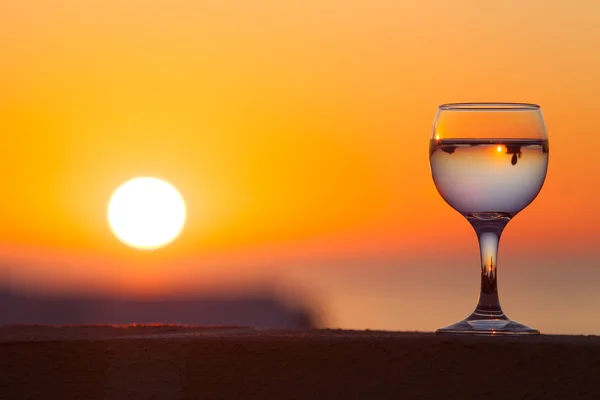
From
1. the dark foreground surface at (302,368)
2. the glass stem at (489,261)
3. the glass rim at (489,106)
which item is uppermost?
the glass rim at (489,106)

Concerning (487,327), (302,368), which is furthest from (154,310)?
(302,368)

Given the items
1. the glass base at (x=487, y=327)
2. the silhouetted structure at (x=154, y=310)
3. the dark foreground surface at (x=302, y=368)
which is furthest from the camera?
the silhouetted structure at (x=154, y=310)

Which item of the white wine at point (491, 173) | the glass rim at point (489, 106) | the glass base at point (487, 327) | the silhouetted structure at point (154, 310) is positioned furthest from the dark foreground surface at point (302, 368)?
the silhouetted structure at point (154, 310)

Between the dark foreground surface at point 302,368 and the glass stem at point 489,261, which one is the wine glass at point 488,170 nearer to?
the glass stem at point 489,261

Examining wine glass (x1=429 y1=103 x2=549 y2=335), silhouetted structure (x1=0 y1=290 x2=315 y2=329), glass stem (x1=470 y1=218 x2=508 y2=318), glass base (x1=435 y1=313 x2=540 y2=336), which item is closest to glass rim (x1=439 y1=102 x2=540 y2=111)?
wine glass (x1=429 y1=103 x2=549 y2=335)

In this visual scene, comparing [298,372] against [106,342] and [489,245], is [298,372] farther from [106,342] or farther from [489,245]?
[489,245]

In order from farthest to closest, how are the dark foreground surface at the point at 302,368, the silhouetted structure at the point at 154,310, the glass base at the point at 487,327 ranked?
the silhouetted structure at the point at 154,310 < the glass base at the point at 487,327 < the dark foreground surface at the point at 302,368
